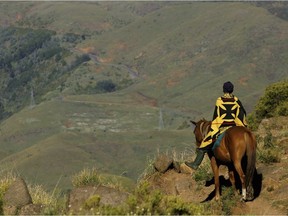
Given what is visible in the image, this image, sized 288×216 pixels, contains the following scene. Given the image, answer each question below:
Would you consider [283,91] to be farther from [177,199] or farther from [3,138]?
[3,138]

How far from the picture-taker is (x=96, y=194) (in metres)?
13.3

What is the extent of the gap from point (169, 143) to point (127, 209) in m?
138

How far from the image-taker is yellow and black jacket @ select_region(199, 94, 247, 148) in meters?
14.1

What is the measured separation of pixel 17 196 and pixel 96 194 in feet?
5.81

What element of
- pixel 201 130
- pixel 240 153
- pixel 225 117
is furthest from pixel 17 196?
pixel 225 117

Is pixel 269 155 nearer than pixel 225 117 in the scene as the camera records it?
No

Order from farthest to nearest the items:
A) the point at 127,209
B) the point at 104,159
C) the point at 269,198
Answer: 1. the point at 104,159
2. the point at 269,198
3. the point at 127,209

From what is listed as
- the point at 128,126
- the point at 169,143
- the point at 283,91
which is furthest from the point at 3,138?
the point at 283,91

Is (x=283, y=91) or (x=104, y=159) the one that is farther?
(x=104, y=159)

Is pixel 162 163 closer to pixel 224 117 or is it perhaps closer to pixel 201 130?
pixel 201 130

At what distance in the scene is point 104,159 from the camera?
146625mm

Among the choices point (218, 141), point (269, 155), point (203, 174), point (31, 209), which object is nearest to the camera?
point (31, 209)

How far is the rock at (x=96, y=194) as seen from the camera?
1319 centimetres

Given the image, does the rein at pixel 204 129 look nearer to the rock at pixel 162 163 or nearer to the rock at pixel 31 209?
the rock at pixel 162 163
